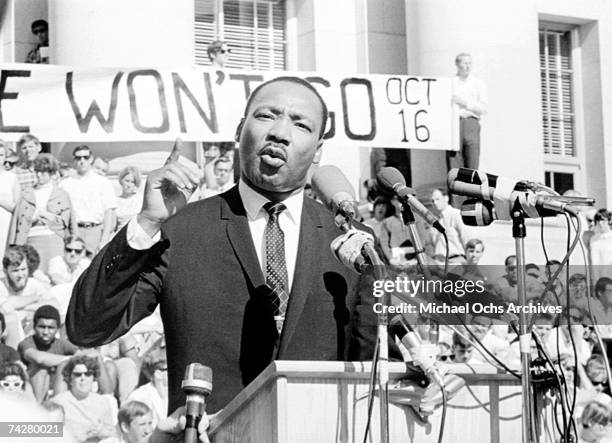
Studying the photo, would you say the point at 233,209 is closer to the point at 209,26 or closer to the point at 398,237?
the point at 398,237

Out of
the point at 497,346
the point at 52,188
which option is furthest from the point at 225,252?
the point at 52,188

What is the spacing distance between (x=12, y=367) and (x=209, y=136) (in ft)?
12.0

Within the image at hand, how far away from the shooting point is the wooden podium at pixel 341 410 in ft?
12.1

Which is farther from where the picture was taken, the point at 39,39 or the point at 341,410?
the point at 39,39

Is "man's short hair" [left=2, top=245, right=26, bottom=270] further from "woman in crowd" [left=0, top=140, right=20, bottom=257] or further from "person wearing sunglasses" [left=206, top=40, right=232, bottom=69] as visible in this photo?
"person wearing sunglasses" [left=206, top=40, right=232, bottom=69]

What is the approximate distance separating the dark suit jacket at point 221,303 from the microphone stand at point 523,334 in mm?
558

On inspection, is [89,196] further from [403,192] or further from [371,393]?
[371,393]

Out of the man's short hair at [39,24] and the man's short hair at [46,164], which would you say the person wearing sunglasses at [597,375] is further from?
the man's short hair at [39,24]

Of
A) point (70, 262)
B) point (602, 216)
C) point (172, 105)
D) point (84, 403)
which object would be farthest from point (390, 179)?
point (602, 216)

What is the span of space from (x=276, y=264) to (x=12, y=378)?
4087 millimetres

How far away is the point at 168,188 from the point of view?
4.16 m

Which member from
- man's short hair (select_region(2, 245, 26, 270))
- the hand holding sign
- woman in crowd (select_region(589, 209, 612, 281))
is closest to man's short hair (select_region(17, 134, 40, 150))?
man's short hair (select_region(2, 245, 26, 270))

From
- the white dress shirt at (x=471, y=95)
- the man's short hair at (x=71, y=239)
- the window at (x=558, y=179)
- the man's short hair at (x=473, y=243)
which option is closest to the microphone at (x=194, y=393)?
the man's short hair at (x=71, y=239)

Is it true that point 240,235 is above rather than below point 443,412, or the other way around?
above
